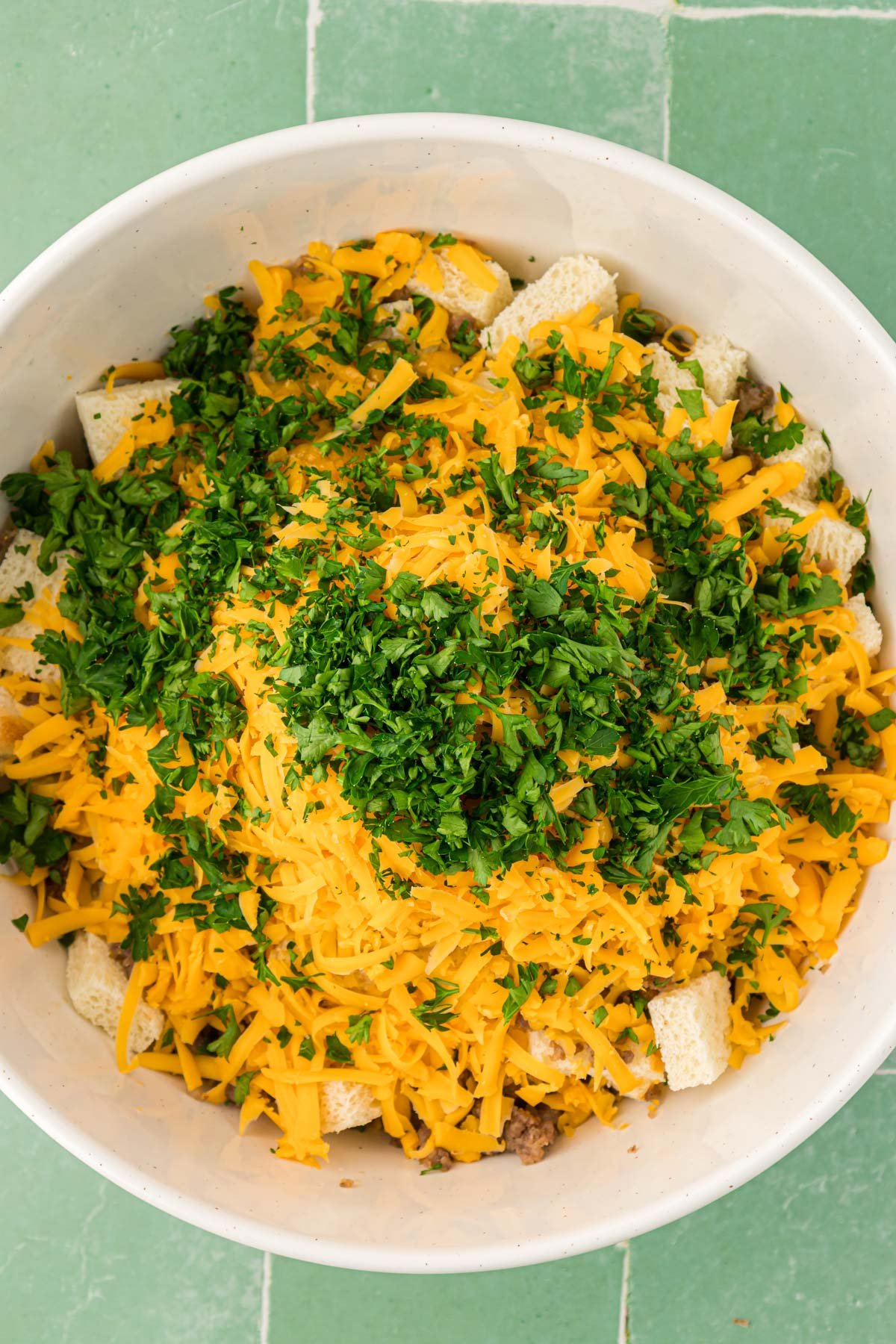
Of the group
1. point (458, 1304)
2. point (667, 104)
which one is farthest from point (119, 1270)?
point (667, 104)

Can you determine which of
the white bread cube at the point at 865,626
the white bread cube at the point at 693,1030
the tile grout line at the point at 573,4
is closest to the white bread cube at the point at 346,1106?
the white bread cube at the point at 693,1030

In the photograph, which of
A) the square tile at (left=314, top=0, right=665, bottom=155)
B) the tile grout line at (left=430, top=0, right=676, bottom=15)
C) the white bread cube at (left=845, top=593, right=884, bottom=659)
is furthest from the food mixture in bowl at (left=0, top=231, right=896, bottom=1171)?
the tile grout line at (left=430, top=0, right=676, bottom=15)

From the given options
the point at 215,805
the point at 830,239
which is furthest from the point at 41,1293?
the point at 830,239

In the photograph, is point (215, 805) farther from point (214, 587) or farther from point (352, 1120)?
point (352, 1120)

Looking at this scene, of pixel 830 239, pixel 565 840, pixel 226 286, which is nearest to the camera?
pixel 565 840

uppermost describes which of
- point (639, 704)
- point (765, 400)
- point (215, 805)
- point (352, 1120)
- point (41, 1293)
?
point (765, 400)

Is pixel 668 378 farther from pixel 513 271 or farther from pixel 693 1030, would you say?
pixel 693 1030

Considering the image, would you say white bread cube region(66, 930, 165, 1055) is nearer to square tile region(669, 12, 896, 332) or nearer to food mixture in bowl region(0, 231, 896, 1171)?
food mixture in bowl region(0, 231, 896, 1171)

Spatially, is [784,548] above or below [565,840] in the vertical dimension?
above
